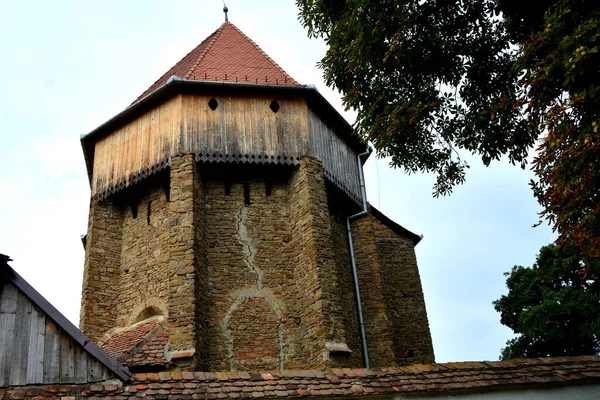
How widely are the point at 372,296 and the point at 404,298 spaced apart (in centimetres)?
449

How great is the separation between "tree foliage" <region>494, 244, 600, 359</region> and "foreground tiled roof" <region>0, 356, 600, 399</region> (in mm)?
12373

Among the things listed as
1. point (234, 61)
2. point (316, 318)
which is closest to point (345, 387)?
point (316, 318)

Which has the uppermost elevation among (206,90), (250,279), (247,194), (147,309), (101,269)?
(206,90)

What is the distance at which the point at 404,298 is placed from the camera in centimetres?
1944

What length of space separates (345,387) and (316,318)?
14.9 ft

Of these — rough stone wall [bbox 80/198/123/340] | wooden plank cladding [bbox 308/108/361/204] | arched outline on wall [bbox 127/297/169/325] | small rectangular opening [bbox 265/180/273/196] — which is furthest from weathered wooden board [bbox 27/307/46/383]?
wooden plank cladding [bbox 308/108/361/204]

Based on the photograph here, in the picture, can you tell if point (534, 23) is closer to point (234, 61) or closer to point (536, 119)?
point (536, 119)

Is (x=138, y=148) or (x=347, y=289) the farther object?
(x=138, y=148)

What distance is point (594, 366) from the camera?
28.7 ft

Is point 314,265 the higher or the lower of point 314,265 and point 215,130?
the lower

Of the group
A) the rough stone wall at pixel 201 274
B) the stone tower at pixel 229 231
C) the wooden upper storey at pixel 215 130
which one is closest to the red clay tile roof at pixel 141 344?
the stone tower at pixel 229 231

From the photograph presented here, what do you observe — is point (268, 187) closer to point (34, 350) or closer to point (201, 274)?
point (201, 274)

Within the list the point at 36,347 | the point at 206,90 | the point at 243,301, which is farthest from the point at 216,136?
the point at 36,347

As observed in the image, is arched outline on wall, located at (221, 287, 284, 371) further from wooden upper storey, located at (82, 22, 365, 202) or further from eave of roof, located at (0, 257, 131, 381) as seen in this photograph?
eave of roof, located at (0, 257, 131, 381)
